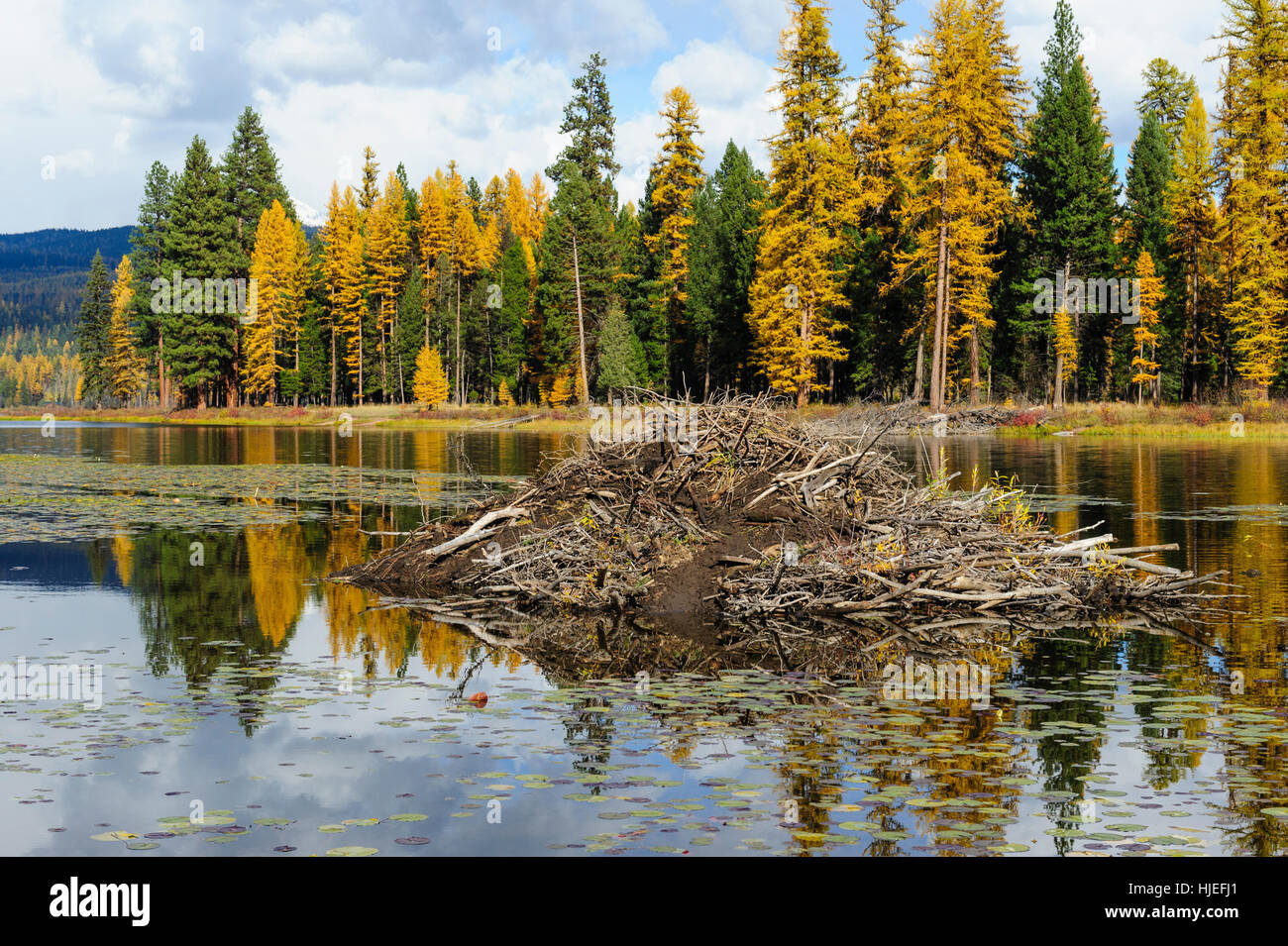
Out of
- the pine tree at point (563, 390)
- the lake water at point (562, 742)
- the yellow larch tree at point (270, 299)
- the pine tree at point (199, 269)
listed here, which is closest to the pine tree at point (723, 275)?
the pine tree at point (563, 390)

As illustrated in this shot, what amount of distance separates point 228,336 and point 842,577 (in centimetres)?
8241

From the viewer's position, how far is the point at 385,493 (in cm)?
2566

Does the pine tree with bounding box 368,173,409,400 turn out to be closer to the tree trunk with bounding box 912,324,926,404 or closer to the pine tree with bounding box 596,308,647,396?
the pine tree with bounding box 596,308,647,396

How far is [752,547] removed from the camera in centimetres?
1265

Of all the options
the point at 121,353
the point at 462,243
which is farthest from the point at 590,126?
the point at 121,353

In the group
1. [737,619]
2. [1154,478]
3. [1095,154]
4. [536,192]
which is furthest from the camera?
[536,192]

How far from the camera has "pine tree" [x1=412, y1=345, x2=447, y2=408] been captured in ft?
240

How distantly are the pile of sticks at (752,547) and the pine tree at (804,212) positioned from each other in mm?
37735

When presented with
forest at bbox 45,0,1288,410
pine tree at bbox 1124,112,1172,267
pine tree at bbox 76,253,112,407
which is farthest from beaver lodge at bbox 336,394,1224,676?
pine tree at bbox 76,253,112,407

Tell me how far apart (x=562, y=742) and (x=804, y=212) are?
47.5m

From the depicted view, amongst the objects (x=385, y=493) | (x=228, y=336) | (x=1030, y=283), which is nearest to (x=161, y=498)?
(x=385, y=493)
